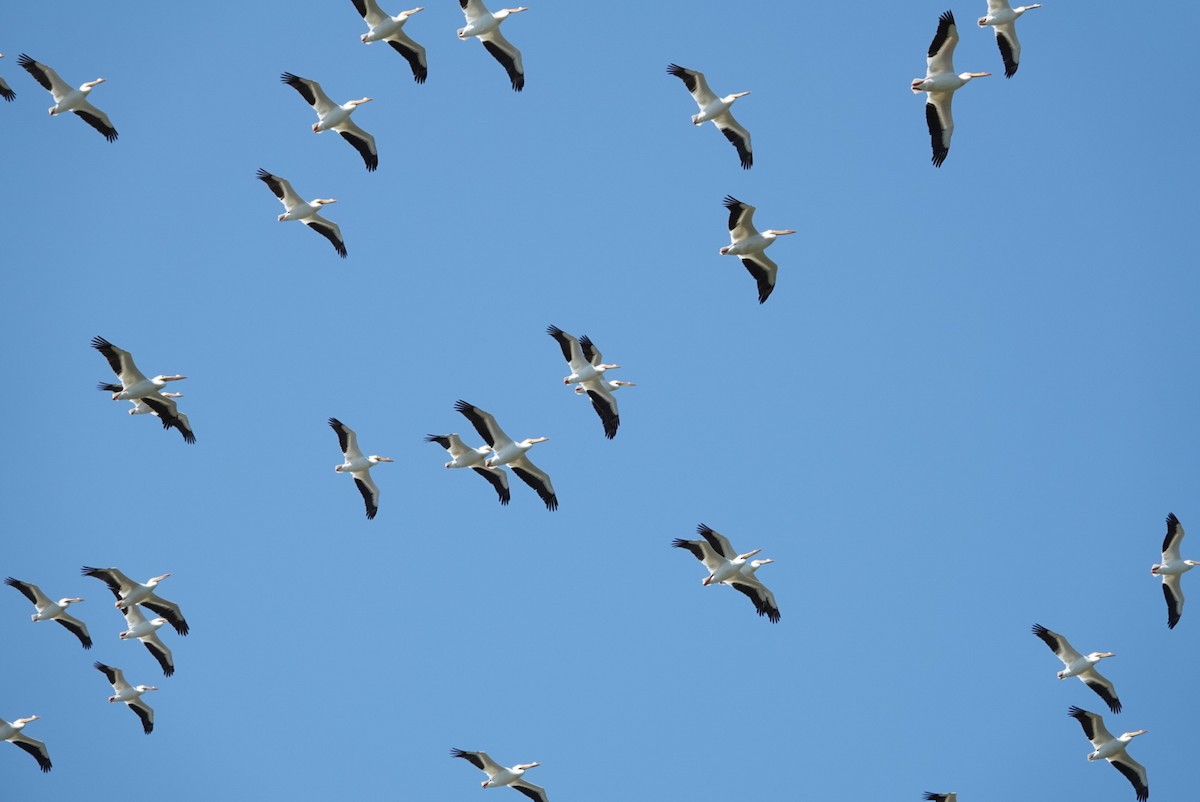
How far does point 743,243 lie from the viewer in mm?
29938

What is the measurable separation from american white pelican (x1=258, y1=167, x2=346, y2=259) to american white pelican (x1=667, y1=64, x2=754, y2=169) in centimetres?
713

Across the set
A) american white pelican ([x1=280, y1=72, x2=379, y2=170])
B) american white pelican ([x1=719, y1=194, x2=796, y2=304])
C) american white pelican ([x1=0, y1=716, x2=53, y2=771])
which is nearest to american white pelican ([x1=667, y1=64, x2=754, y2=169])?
american white pelican ([x1=719, y1=194, x2=796, y2=304])

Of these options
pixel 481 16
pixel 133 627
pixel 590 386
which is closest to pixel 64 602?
pixel 133 627

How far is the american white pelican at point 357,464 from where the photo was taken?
1316 inches

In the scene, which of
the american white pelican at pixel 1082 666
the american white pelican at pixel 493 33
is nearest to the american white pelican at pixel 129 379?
the american white pelican at pixel 493 33

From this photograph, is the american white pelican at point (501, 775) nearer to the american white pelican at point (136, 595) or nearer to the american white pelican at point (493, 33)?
the american white pelican at point (136, 595)

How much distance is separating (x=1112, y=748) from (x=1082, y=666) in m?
1.51

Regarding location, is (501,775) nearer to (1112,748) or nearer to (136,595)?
(136,595)

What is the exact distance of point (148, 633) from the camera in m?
34.0

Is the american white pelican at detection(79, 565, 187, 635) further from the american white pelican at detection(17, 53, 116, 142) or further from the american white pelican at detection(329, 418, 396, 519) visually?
the american white pelican at detection(17, 53, 116, 142)

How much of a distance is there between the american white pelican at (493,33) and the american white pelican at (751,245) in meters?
4.33

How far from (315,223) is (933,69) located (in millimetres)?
11812

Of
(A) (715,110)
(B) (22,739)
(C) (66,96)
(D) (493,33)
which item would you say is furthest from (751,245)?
(B) (22,739)

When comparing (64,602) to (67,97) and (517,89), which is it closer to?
(67,97)
